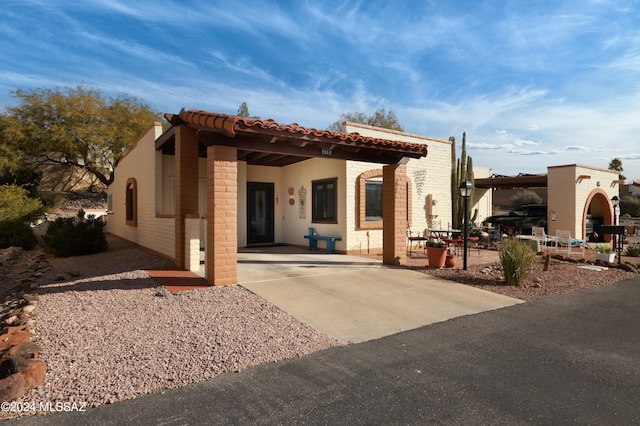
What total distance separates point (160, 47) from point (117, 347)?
10219 mm

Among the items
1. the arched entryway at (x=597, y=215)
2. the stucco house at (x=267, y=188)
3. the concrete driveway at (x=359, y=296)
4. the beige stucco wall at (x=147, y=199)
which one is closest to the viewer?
the concrete driveway at (x=359, y=296)

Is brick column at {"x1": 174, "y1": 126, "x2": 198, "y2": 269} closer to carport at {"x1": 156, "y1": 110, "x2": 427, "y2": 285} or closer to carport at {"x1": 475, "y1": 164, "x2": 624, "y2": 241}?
carport at {"x1": 156, "y1": 110, "x2": 427, "y2": 285}

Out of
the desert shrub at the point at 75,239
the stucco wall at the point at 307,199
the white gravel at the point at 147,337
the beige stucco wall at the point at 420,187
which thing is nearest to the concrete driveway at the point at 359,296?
the white gravel at the point at 147,337

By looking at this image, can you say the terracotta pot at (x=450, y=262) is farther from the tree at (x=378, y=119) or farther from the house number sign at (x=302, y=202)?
the tree at (x=378, y=119)

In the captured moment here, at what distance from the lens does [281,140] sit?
23.3ft

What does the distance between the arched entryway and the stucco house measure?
7321mm

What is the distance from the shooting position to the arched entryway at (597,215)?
16.3 m

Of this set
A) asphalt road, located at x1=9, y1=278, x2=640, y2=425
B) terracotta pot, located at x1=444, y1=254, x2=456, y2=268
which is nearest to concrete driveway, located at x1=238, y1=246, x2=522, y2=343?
asphalt road, located at x1=9, y1=278, x2=640, y2=425

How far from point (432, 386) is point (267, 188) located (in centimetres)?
1120

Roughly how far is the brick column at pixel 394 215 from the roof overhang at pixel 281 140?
1.15 ft

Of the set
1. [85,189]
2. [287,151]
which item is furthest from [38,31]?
[85,189]

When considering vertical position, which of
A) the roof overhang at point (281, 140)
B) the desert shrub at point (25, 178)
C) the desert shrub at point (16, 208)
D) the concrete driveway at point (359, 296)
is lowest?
the concrete driveway at point (359, 296)

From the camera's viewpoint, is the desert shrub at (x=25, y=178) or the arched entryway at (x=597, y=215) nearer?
the arched entryway at (x=597, y=215)

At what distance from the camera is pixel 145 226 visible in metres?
11.3
